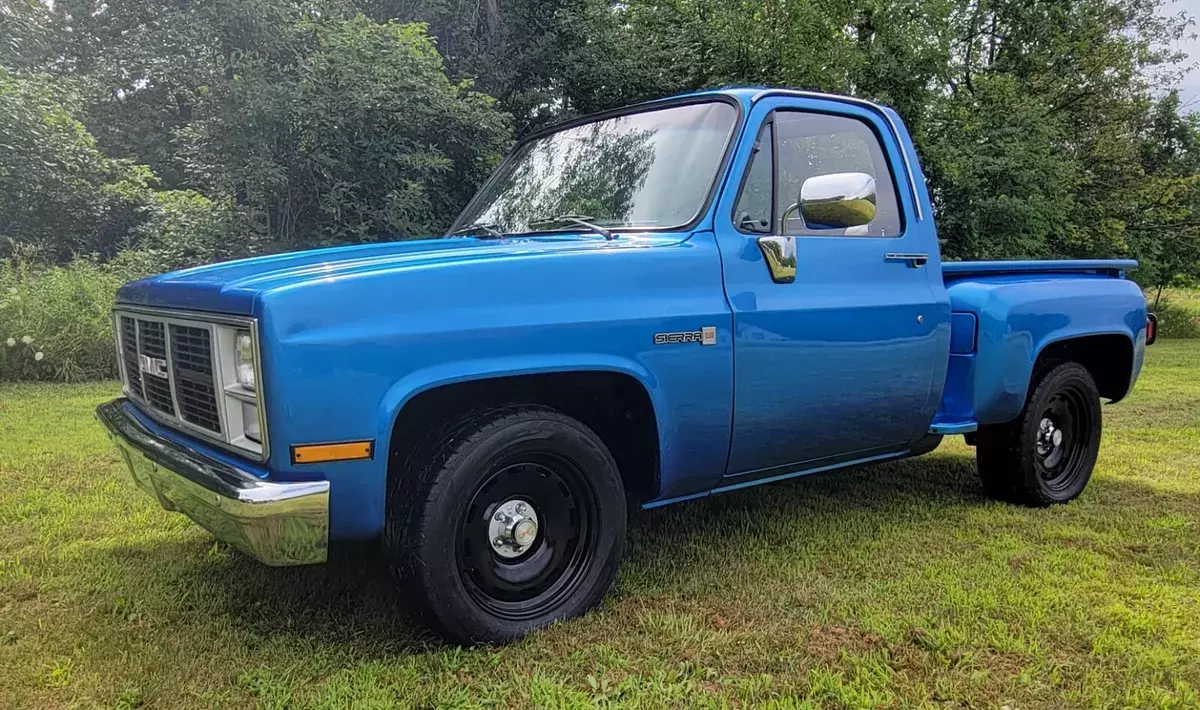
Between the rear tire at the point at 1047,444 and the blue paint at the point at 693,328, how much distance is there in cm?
29

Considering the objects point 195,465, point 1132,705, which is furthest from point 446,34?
point 1132,705

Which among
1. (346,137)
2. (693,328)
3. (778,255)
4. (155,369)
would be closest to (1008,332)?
(778,255)

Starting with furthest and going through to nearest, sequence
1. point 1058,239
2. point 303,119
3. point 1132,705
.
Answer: point 1058,239, point 303,119, point 1132,705

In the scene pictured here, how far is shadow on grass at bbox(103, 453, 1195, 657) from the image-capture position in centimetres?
301

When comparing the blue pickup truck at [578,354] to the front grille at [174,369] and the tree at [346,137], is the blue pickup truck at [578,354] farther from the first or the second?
the tree at [346,137]

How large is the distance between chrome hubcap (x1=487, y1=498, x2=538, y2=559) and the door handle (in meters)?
1.99

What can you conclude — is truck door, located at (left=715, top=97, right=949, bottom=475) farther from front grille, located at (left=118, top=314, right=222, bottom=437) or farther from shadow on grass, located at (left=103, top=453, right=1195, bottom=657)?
front grille, located at (left=118, top=314, right=222, bottom=437)

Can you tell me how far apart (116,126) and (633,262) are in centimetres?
2230

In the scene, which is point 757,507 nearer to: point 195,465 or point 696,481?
point 696,481

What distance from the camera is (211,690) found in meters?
2.54

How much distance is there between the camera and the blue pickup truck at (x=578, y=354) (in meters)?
2.43

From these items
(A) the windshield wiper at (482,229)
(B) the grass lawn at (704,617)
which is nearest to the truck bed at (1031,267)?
(B) the grass lawn at (704,617)

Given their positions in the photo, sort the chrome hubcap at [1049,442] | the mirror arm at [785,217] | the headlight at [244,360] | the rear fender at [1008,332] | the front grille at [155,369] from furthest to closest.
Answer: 1. the chrome hubcap at [1049,442]
2. the rear fender at [1008,332]
3. the mirror arm at [785,217]
4. the front grille at [155,369]
5. the headlight at [244,360]

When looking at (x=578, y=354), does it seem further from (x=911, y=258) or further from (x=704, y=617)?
(x=911, y=258)
